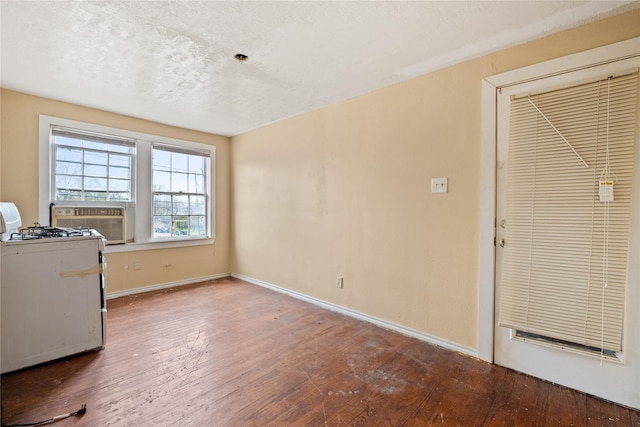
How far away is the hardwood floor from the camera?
5.34 ft

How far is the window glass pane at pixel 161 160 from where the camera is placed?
408cm

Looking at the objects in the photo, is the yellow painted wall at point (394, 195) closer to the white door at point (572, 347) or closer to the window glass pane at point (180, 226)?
the white door at point (572, 347)

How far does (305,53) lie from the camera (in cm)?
222

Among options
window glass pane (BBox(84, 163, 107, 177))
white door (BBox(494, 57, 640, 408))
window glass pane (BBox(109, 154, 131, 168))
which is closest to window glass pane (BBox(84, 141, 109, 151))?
window glass pane (BBox(109, 154, 131, 168))

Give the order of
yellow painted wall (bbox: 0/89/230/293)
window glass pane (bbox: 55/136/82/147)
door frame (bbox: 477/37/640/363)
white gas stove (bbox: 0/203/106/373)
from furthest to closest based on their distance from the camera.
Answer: window glass pane (bbox: 55/136/82/147) → yellow painted wall (bbox: 0/89/230/293) → door frame (bbox: 477/37/640/363) → white gas stove (bbox: 0/203/106/373)

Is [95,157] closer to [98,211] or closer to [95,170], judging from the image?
[95,170]

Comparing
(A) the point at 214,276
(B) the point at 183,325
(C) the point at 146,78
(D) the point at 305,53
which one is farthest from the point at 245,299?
(D) the point at 305,53

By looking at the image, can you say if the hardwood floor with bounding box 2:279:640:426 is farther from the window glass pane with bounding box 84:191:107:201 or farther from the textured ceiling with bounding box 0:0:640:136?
the textured ceiling with bounding box 0:0:640:136

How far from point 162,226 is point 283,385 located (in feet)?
10.5

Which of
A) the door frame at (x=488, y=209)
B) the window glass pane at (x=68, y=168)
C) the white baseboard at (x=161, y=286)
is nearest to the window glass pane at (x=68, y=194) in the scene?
the window glass pane at (x=68, y=168)

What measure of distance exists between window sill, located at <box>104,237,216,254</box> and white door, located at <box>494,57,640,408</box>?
13.3ft

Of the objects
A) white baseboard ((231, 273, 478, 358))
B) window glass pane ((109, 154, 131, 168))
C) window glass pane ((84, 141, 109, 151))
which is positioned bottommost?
white baseboard ((231, 273, 478, 358))

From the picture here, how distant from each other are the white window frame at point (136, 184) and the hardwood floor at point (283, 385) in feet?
4.59

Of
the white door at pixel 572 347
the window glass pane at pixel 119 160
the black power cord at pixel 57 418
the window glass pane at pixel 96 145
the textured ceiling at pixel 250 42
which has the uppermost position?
the textured ceiling at pixel 250 42
